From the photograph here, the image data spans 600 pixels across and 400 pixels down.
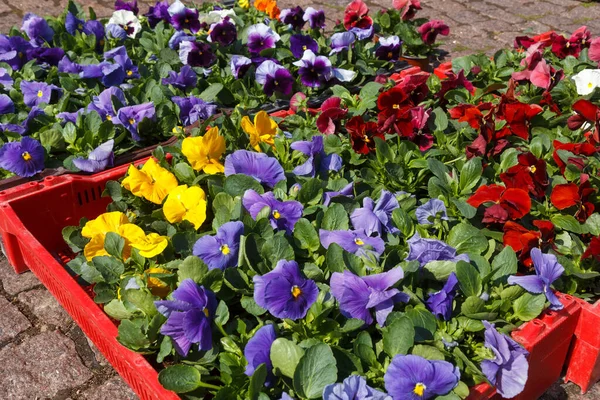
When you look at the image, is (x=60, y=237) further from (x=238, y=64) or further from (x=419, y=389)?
(x=419, y=389)

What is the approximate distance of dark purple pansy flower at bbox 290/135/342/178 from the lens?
6.70 ft

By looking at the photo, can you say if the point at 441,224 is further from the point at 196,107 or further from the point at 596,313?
the point at 196,107

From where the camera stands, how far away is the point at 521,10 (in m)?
5.27

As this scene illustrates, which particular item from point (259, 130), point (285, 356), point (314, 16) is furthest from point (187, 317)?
point (314, 16)

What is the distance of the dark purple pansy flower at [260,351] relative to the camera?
1400 millimetres

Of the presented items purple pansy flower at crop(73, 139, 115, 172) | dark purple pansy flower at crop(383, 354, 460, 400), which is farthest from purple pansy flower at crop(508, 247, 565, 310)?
purple pansy flower at crop(73, 139, 115, 172)

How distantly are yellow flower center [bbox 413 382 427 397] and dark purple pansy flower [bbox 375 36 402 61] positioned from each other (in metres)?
2.27

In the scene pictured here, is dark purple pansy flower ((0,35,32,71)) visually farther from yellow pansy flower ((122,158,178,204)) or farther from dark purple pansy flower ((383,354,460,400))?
dark purple pansy flower ((383,354,460,400))

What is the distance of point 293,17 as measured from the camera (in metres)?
3.59

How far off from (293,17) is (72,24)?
3.76 feet

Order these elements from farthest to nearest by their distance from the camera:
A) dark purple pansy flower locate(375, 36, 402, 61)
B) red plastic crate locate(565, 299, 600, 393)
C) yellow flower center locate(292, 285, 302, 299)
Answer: dark purple pansy flower locate(375, 36, 402, 61)
red plastic crate locate(565, 299, 600, 393)
yellow flower center locate(292, 285, 302, 299)

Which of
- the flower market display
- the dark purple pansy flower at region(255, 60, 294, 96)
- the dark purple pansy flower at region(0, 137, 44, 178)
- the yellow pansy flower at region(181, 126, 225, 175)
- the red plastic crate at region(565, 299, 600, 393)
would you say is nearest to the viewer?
the red plastic crate at region(565, 299, 600, 393)

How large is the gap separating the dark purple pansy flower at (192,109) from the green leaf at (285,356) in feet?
4.66

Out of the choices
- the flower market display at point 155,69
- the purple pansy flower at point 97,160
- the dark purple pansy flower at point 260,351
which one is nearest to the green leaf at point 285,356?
the dark purple pansy flower at point 260,351
